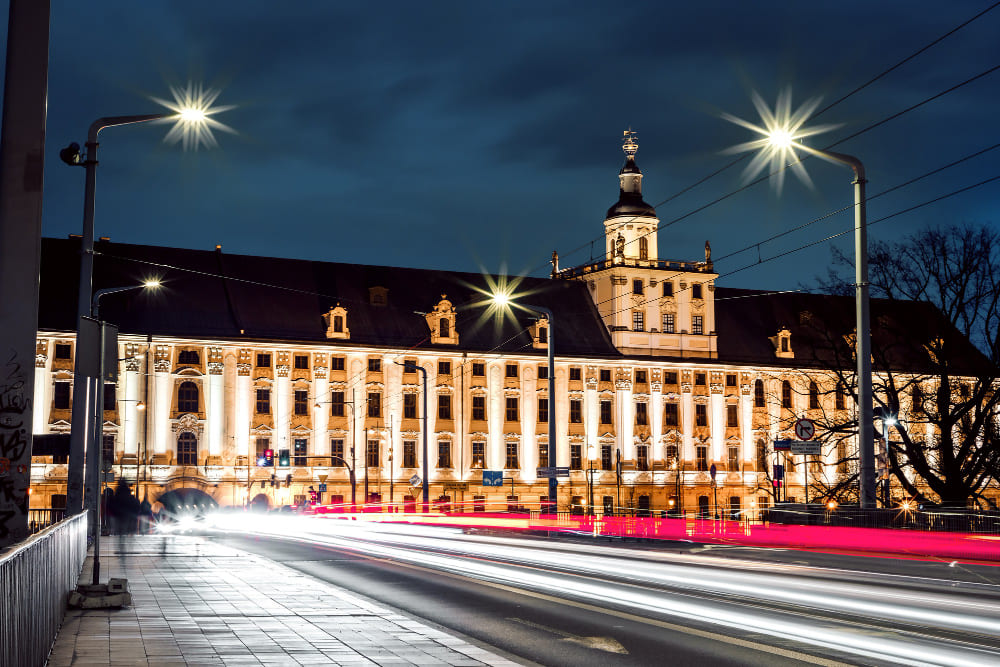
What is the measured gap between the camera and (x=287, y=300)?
295ft

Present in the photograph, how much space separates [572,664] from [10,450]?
220 inches

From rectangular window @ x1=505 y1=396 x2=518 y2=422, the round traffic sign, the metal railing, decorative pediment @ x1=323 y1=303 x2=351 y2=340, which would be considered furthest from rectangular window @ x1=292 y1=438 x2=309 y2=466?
the metal railing

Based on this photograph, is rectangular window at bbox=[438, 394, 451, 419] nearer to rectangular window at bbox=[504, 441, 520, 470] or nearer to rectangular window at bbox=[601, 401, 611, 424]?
rectangular window at bbox=[504, 441, 520, 470]

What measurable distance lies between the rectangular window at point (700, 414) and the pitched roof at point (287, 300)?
8604 mm

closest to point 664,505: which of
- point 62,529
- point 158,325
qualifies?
point 158,325

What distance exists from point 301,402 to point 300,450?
12.4 ft

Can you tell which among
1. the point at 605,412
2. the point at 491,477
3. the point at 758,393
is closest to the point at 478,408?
the point at 605,412

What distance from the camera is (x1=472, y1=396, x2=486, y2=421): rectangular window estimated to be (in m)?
91.6

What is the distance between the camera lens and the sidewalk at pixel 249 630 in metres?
11.4

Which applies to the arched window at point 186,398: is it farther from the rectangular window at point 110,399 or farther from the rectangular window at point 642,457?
the rectangular window at point 642,457

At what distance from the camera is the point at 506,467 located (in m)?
91.7

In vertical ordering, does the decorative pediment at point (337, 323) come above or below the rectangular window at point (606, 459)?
above

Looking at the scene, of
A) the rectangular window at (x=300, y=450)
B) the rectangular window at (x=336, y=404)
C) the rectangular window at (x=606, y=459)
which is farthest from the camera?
the rectangular window at (x=606, y=459)

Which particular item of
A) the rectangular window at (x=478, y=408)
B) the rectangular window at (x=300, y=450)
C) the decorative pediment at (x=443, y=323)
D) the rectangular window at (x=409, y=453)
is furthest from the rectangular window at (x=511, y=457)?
the rectangular window at (x=300, y=450)
